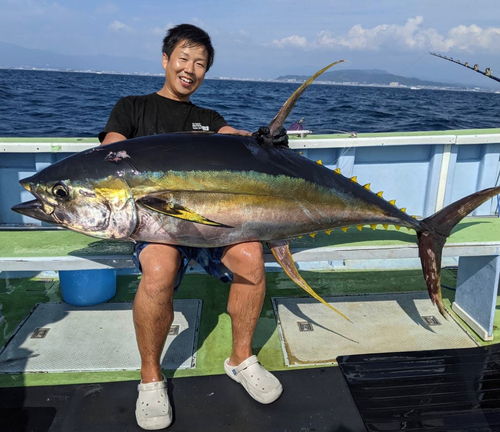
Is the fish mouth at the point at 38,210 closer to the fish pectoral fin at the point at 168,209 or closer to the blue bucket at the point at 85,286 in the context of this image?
the fish pectoral fin at the point at 168,209

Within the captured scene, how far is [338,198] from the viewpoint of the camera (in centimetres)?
213

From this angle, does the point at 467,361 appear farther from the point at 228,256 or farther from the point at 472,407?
the point at 228,256

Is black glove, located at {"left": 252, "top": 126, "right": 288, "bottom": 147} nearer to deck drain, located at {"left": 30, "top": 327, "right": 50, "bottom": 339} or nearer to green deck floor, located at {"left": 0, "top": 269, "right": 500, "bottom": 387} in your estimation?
green deck floor, located at {"left": 0, "top": 269, "right": 500, "bottom": 387}

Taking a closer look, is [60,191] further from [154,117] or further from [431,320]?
[431,320]

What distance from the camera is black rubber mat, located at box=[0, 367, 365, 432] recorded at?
5.97 feet

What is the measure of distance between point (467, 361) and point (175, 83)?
2.22m

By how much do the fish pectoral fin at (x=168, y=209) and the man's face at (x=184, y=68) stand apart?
3.33 feet

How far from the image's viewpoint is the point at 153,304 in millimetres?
1826

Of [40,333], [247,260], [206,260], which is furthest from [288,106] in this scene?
[40,333]

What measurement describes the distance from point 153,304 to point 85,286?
44.9 inches

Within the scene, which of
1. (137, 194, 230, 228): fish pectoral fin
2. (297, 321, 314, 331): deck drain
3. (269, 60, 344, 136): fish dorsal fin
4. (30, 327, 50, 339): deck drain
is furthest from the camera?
(297, 321, 314, 331): deck drain

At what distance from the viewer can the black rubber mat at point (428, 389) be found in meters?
1.84

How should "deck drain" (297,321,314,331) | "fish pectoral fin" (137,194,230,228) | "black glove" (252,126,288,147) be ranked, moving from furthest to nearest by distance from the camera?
"deck drain" (297,321,314,331) < "black glove" (252,126,288,147) < "fish pectoral fin" (137,194,230,228)

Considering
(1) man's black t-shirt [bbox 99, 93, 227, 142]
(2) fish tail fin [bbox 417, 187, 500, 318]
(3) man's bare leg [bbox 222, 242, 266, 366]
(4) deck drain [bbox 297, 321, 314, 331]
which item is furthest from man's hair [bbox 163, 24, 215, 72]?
(4) deck drain [bbox 297, 321, 314, 331]
